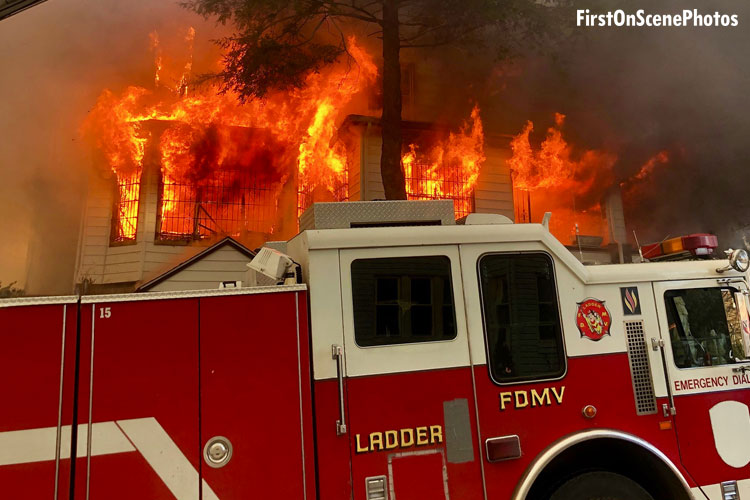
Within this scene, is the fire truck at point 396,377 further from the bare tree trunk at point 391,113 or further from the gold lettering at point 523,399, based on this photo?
the bare tree trunk at point 391,113

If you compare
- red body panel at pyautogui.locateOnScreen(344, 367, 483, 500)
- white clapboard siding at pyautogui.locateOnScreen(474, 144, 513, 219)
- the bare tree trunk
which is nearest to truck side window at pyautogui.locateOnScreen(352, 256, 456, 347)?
red body panel at pyautogui.locateOnScreen(344, 367, 483, 500)

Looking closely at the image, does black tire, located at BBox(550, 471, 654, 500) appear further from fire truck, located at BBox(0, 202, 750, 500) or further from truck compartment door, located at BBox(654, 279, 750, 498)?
truck compartment door, located at BBox(654, 279, 750, 498)

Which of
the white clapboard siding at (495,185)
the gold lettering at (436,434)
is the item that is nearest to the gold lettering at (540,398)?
the gold lettering at (436,434)

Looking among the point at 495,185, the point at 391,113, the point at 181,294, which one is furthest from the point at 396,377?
the point at 495,185

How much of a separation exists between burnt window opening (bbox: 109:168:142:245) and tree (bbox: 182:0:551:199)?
11.2ft

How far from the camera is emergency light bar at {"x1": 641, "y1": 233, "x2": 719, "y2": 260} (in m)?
4.14

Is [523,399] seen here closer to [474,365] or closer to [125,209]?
[474,365]

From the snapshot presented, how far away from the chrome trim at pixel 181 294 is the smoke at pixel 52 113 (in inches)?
367

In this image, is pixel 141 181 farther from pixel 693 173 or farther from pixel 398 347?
pixel 693 173

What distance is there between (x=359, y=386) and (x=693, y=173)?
15.4m

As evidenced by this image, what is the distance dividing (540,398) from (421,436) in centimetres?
91

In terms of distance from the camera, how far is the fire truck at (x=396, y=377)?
2797 mm

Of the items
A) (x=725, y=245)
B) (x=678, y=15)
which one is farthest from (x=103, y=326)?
(x=678, y=15)

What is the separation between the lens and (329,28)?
13359 millimetres
